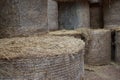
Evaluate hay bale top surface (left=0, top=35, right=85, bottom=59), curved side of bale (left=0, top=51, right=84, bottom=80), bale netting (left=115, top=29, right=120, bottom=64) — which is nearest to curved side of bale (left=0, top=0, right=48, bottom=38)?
hay bale top surface (left=0, top=35, right=85, bottom=59)

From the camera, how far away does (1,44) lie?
1.76 metres

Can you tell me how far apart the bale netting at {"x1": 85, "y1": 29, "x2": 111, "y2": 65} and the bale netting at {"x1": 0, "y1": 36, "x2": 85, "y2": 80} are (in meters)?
1.95

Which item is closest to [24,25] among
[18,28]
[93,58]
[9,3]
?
[18,28]

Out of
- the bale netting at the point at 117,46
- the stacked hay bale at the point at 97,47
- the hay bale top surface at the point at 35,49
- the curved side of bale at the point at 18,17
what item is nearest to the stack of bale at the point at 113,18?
the bale netting at the point at 117,46

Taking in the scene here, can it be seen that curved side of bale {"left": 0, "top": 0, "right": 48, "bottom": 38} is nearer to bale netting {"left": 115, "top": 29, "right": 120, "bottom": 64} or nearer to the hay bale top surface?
the hay bale top surface

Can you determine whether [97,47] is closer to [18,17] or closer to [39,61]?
[18,17]

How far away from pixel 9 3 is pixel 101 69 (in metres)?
2.04

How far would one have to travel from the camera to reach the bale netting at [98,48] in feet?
12.1

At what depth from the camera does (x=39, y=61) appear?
148 centimetres

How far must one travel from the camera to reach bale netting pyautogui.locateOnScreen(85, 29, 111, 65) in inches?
146

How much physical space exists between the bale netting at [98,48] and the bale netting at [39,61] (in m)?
1.95

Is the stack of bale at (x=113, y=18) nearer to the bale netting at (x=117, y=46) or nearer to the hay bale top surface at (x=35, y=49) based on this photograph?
the bale netting at (x=117, y=46)

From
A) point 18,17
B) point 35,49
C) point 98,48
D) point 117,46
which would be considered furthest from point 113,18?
point 35,49

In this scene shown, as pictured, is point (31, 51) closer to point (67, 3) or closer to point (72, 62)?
point (72, 62)
